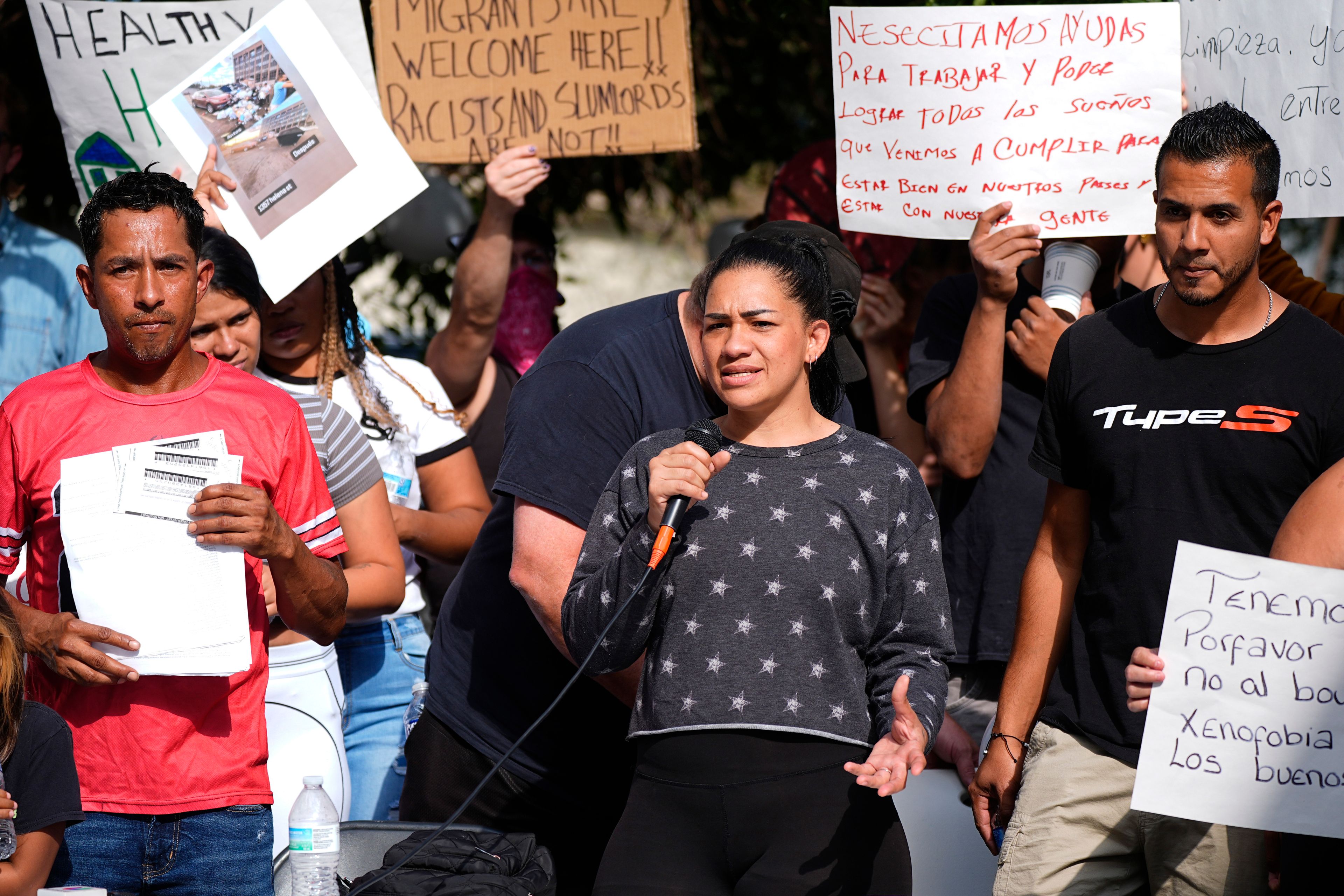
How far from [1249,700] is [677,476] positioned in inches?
42.0

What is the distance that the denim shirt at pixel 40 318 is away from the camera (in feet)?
14.3

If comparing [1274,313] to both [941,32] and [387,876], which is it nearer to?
[941,32]

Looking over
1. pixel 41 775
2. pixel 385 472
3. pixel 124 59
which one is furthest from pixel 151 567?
pixel 124 59

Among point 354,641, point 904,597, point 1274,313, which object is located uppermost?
point 1274,313

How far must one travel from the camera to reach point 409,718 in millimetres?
3615

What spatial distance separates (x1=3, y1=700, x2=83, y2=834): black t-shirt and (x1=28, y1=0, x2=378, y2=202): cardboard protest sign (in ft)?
7.06

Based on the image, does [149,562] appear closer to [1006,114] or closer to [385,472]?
[385,472]

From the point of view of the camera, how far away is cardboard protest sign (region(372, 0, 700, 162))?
4445 millimetres

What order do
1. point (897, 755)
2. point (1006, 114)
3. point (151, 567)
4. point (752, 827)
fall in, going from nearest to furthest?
point (897, 755)
point (752, 827)
point (151, 567)
point (1006, 114)

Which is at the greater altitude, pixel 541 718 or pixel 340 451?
pixel 340 451

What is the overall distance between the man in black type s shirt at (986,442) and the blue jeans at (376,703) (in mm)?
1461

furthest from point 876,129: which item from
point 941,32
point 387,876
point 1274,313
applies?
point 387,876

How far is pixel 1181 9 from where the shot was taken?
3.75 meters

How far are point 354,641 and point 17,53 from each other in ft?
11.5
